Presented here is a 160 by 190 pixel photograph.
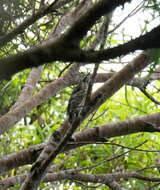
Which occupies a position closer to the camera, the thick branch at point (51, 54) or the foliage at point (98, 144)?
the thick branch at point (51, 54)

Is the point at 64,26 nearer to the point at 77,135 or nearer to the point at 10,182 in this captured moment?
the point at 77,135

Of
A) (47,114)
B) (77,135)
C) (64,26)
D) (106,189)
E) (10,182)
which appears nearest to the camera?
(77,135)

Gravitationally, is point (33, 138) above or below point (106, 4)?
above

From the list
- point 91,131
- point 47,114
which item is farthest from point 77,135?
point 47,114

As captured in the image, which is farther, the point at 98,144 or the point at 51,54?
the point at 98,144

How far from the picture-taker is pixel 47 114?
2.27 meters

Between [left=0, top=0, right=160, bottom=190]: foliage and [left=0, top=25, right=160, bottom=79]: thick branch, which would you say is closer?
[left=0, top=25, right=160, bottom=79]: thick branch

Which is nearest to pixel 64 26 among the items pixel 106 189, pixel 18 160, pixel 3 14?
pixel 3 14

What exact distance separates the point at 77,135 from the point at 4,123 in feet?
Result: 0.91

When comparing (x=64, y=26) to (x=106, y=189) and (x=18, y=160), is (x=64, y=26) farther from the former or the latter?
(x=106, y=189)

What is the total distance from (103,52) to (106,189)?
132 cm

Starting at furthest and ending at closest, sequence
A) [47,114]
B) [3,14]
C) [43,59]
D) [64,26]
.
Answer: [47,114] → [64,26] → [3,14] → [43,59]

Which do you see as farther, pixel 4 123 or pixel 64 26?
pixel 64 26

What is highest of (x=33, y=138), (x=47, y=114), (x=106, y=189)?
(x=47, y=114)
